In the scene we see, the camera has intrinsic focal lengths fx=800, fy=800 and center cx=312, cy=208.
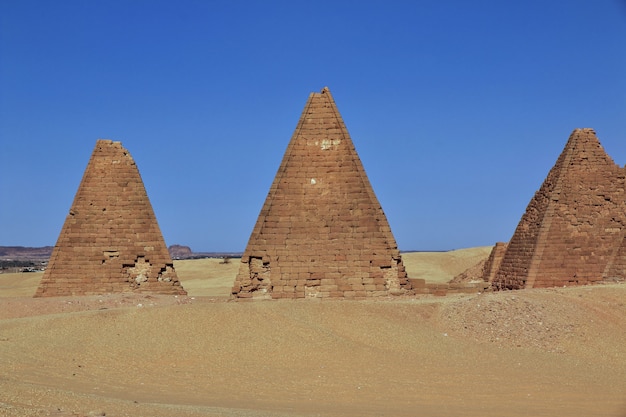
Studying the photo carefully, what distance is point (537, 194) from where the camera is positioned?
24031mm

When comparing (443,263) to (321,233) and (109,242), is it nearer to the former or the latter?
(109,242)

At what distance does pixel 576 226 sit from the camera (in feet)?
73.0

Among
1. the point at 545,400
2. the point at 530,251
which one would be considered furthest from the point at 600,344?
the point at 530,251

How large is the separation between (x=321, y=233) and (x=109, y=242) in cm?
618

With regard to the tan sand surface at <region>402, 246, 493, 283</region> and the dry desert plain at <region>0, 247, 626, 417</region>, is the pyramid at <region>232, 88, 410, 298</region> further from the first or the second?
the tan sand surface at <region>402, 246, 493, 283</region>

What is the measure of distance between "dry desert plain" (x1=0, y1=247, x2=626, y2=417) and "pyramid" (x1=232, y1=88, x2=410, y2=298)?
1.03 meters

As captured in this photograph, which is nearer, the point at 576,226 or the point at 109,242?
the point at 109,242

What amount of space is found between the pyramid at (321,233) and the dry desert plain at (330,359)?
1.03 metres

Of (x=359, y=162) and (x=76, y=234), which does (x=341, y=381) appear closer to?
(x=359, y=162)

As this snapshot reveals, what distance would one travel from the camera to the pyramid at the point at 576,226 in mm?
21875

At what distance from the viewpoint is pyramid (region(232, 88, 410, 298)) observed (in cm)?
1781

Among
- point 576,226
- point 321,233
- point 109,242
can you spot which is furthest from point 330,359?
point 576,226

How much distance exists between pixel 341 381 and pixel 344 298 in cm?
663

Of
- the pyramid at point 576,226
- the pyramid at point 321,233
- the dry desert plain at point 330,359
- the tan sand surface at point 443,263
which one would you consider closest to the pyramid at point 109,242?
the pyramid at point 321,233
